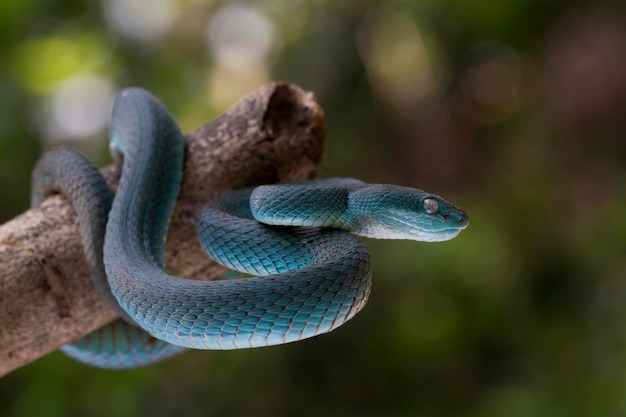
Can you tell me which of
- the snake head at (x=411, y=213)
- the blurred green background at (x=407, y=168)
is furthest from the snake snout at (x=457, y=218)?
the blurred green background at (x=407, y=168)

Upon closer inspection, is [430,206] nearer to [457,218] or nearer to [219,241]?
[457,218]

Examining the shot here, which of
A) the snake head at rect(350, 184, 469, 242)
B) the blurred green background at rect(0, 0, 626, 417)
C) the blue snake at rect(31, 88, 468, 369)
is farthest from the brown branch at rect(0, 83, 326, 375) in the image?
the blurred green background at rect(0, 0, 626, 417)

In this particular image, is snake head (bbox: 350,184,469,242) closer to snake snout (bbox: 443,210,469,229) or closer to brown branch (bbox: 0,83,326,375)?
snake snout (bbox: 443,210,469,229)

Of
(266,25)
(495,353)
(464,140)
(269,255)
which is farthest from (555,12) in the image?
(269,255)

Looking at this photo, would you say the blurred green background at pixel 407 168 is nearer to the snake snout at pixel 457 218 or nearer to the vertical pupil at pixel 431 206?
the snake snout at pixel 457 218

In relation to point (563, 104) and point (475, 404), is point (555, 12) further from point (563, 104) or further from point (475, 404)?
point (475, 404)
